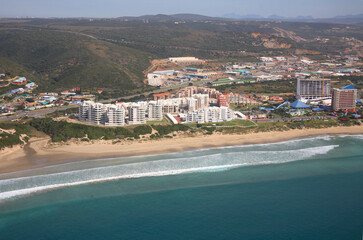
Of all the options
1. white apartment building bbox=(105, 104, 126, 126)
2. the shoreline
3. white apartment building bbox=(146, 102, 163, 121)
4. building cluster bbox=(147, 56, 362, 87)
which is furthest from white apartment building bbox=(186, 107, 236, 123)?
building cluster bbox=(147, 56, 362, 87)

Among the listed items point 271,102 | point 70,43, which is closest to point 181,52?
point 70,43

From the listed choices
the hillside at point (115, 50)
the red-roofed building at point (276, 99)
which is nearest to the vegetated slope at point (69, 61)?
the hillside at point (115, 50)

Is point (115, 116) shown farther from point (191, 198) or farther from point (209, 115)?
point (191, 198)

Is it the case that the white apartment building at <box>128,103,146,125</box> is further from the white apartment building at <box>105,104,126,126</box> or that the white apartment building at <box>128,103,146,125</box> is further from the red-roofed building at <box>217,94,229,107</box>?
the red-roofed building at <box>217,94,229,107</box>

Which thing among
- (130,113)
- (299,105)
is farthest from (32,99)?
(299,105)

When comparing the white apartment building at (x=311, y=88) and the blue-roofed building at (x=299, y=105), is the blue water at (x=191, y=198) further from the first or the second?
the white apartment building at (x=311, y=88)

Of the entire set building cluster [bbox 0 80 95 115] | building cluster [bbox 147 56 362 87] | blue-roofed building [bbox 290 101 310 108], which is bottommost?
blue-roofed building [bbox 290 101 310 108]
